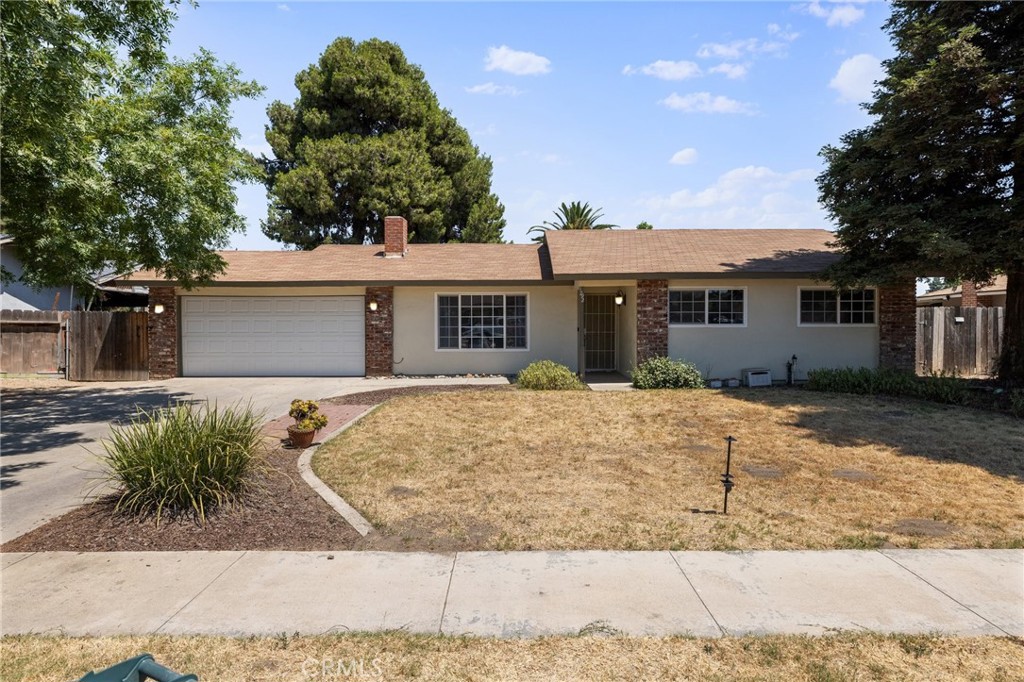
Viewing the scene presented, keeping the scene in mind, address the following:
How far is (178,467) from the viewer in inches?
210

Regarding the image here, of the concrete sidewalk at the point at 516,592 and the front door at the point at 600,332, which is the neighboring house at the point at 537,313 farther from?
the concrete sidewalk at the point at 516,592

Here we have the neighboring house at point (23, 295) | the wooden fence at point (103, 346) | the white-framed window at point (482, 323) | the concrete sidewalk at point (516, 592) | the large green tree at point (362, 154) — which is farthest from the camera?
the large green tree at point (362, 154)

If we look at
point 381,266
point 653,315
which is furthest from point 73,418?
point 653,315

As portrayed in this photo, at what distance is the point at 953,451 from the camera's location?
7.83 meters

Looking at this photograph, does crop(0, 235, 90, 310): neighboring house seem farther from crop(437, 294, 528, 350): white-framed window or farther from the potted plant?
the potted plant

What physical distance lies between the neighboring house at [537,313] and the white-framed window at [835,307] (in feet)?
0.10

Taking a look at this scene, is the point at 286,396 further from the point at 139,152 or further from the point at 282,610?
→ the point at 282,610

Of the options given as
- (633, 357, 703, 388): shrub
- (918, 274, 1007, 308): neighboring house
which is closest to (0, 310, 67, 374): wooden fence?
(633, 357, 703, 388): shrub

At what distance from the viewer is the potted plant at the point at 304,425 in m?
7.88

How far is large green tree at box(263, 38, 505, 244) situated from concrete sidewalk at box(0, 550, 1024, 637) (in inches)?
881

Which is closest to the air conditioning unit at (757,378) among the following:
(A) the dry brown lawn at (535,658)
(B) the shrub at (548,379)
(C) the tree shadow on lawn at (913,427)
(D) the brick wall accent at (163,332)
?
(C) the tree shadow on lawn at (913,427)

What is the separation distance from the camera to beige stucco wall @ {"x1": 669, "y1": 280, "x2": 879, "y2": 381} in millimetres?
14445

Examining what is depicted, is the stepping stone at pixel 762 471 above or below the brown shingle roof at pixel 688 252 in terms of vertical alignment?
below

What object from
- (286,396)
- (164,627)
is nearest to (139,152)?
(286,396)
